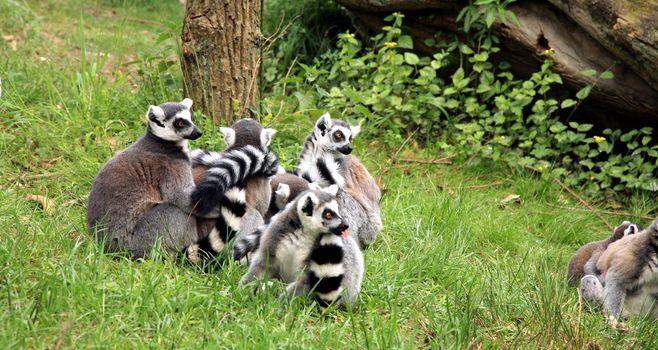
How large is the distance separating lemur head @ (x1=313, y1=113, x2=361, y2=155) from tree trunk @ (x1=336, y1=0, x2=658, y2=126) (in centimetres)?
217

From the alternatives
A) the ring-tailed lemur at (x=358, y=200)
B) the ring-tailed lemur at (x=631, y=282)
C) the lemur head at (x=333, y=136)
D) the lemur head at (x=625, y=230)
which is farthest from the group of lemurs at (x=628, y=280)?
the lemur head at (x=333, y=136)

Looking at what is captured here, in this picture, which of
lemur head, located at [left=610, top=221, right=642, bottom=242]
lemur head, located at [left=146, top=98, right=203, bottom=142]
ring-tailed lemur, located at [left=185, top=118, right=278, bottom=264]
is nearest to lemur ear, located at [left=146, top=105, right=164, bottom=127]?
lemur head, located at [left=146, top=98, right=203, bottom=142]

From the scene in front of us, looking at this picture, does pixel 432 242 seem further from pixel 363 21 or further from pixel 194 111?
pixel 363 21

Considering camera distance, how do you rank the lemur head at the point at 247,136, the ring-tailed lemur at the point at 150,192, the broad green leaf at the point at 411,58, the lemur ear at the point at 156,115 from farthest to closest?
the broad green leaf at the point at 411,58 → the lemur head at the point at 247,136 → the lemur ear at the point at 156,115 → the ring-tailed lemur at the point at 150,192

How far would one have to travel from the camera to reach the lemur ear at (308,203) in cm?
385

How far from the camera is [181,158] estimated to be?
4539mm

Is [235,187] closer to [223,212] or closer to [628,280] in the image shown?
[223,212]

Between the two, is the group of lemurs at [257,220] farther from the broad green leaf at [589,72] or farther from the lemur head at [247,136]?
the broad green leaf at [589,72]

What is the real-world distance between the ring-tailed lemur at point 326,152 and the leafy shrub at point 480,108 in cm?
123

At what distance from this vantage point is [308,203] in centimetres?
386

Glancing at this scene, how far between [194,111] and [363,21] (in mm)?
2501

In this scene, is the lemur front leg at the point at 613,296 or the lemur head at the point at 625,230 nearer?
the lemur front leg at the point at 613,296

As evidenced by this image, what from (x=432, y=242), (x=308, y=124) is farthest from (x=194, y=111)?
(x=432, y=242)

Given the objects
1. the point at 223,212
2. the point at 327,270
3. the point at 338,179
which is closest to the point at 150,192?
the point at 223,212
